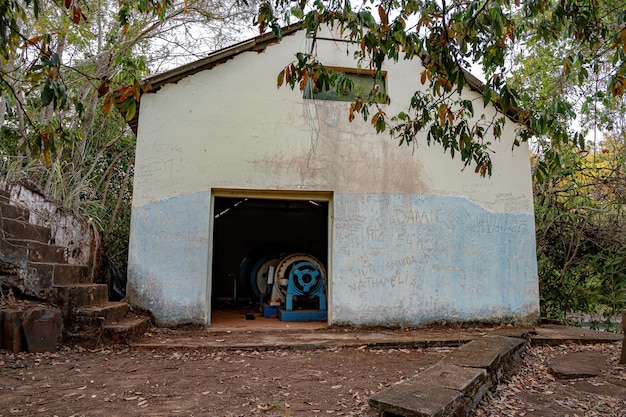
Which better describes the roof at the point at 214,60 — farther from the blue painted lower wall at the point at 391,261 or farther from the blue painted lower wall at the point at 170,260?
the blue painted lower wall at the point at 391,261

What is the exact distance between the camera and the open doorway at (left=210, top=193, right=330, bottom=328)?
9781mm

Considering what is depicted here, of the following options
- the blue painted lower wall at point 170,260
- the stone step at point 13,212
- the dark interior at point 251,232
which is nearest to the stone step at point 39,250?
the stone step at point 13,212

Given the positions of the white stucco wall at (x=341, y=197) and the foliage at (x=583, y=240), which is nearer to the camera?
the white stucco wall at (x=341, y=197)

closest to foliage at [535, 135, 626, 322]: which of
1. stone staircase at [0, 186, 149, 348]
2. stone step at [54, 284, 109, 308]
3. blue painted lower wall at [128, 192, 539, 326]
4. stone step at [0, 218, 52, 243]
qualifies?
blue painted lower wall at [128, 192, 539, 326]

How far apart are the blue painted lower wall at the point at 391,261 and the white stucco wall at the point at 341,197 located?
0.05 ft

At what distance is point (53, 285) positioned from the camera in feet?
17.1

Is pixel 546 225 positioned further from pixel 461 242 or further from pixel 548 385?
pixel 548 385

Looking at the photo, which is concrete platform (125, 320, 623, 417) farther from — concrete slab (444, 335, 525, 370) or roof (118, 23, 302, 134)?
roof (118, 23, 302, 134)

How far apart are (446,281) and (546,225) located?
132 inches

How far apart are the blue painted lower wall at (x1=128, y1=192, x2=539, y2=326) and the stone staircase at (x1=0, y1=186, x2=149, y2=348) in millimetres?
900

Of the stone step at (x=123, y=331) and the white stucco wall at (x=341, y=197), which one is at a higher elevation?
the white stucco wall at (x=341, y=197)

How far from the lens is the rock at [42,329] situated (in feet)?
15.7

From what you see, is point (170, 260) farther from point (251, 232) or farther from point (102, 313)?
point (251, 232)

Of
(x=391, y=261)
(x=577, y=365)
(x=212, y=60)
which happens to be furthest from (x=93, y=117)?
(x=577, y=365)
